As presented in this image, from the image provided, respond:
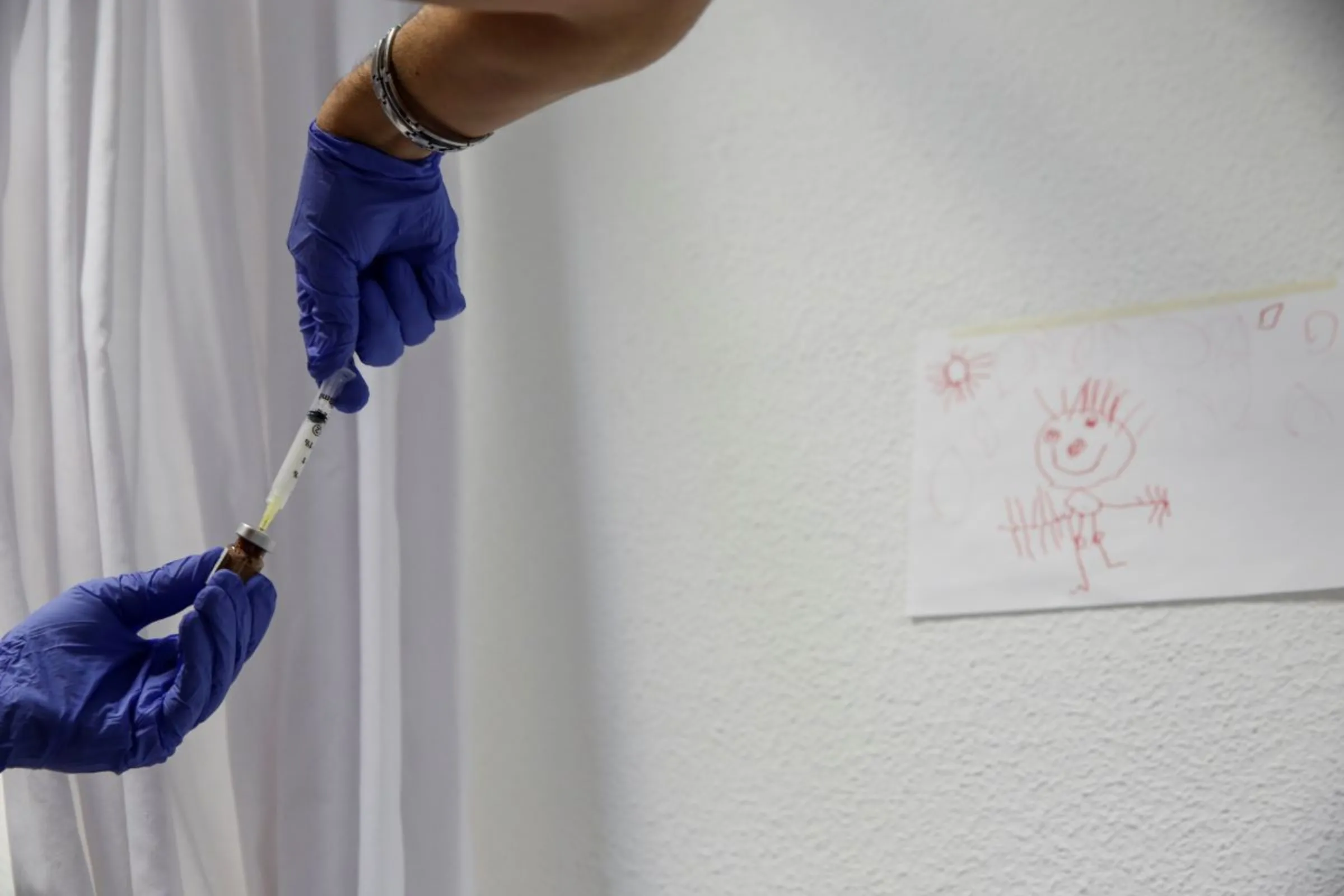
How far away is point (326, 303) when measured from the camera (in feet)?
2.41

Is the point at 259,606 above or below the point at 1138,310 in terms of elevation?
below

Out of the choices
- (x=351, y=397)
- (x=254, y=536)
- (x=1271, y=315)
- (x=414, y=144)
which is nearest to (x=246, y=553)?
(x=254, y=536)

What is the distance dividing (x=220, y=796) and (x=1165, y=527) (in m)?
0.75

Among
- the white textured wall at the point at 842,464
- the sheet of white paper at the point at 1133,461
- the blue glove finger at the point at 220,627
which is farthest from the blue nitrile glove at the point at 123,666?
the sheet of white paper at the point at 1133,461

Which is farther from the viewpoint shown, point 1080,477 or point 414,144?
point 1080,477

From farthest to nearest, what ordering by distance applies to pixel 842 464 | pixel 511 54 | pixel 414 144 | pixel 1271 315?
pixel 842 464
pixel 1271 315
pixel 414 144
pixel 511 54

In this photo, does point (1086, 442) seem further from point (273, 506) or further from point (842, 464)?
point (273, 506)

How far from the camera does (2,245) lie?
873 mm

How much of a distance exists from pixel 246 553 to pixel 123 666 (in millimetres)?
127

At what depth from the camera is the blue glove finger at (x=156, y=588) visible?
0.75 metres

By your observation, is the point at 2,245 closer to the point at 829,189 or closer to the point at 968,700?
the point at 829,189

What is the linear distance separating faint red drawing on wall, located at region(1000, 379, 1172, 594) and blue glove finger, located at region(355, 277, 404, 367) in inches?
18.4

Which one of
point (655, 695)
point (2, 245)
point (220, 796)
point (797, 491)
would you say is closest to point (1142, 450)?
point (797, 491)

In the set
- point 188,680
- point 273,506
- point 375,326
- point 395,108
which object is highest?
point 395,108
